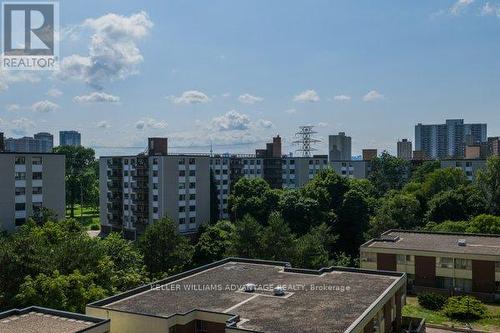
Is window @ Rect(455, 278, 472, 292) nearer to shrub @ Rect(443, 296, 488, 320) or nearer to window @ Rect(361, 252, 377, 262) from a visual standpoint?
shrub @ Rect(443, 296, 488, 320)

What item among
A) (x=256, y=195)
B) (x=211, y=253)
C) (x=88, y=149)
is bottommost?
(x=211, y=253)

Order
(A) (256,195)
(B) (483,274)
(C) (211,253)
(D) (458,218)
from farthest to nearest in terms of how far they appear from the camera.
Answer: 1. (A) (256,195)
2. (D) (458,218)
3. (C) (211,253)
4. (B) (483,274)

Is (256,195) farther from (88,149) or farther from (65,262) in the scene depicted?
(88,149)

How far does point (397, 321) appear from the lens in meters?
32.8

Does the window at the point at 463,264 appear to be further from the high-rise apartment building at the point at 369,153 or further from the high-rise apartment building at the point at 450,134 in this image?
the high-rise apartment building at the point at 450,134

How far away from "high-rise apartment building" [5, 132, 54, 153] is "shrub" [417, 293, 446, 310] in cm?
12249

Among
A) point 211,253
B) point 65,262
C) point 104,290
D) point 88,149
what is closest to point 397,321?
point 104,290

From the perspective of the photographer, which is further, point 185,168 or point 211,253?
point 185,168

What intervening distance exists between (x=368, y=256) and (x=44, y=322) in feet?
105

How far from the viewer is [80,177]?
109 meters

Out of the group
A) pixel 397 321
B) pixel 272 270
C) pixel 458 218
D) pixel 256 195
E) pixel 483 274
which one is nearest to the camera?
pixel 397 321

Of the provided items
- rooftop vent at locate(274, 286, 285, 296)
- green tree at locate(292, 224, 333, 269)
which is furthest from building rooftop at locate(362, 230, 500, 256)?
rooftop vent at locate(274, 286, 285, 296)

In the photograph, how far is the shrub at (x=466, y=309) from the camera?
39.1 metres

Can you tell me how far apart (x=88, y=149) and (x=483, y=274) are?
103 m
